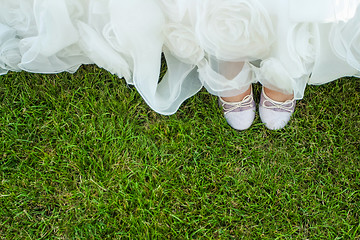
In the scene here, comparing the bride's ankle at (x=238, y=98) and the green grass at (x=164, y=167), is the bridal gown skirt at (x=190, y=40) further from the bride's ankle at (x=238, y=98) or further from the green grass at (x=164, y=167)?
the green grass at (x=164, y=167)

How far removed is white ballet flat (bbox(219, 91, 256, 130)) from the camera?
1598 mm

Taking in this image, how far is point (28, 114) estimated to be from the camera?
168cm

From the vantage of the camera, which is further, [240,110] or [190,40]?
[240,110]

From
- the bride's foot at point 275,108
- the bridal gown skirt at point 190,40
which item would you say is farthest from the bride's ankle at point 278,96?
the bridal gown skirt at point 190,40

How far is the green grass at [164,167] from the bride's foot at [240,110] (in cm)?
4

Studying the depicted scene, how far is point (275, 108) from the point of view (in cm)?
160

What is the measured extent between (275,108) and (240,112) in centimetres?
14

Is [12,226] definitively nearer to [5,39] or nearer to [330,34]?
[5,39]

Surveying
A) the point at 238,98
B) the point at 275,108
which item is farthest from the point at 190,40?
the point at 275,108

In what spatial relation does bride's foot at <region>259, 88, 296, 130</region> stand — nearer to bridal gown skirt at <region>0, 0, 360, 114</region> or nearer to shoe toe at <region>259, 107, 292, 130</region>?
shoe toe at <region>259, 107, 292, 130</region>

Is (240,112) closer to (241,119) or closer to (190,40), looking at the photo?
(241,119)

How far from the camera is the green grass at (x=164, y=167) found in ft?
4.81

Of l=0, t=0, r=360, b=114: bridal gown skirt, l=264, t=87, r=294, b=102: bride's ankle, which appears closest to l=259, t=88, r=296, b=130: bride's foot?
l=264, t=87, r=294, b=102: bride's ankle

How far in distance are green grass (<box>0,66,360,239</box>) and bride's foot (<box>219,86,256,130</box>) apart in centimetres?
4
